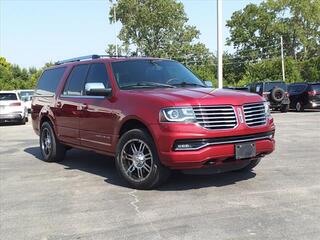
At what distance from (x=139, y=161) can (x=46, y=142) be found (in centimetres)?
358

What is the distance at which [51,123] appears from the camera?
9828mm

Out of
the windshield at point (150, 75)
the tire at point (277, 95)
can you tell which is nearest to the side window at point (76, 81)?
the windshield at point (150, 75)

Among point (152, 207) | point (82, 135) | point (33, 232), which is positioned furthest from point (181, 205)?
point (82, 135)

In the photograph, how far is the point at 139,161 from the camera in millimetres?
7090

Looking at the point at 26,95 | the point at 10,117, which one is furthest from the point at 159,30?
the point at 10,117

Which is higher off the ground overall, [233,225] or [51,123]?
[51,123]

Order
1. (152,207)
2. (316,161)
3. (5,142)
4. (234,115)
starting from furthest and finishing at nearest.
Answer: (5,142), (316,161), (234,115), (152,207)

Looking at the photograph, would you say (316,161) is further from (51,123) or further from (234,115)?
(51,123)

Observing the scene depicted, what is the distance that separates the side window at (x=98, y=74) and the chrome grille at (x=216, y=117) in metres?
1.82

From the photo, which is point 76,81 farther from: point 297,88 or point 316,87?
point 297,88

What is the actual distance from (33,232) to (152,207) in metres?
1.45

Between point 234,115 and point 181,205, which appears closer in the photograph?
point 181,205

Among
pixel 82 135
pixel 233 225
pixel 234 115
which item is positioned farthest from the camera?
pixel 82 135

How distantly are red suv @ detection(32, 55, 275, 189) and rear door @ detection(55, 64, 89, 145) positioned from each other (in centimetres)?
2
